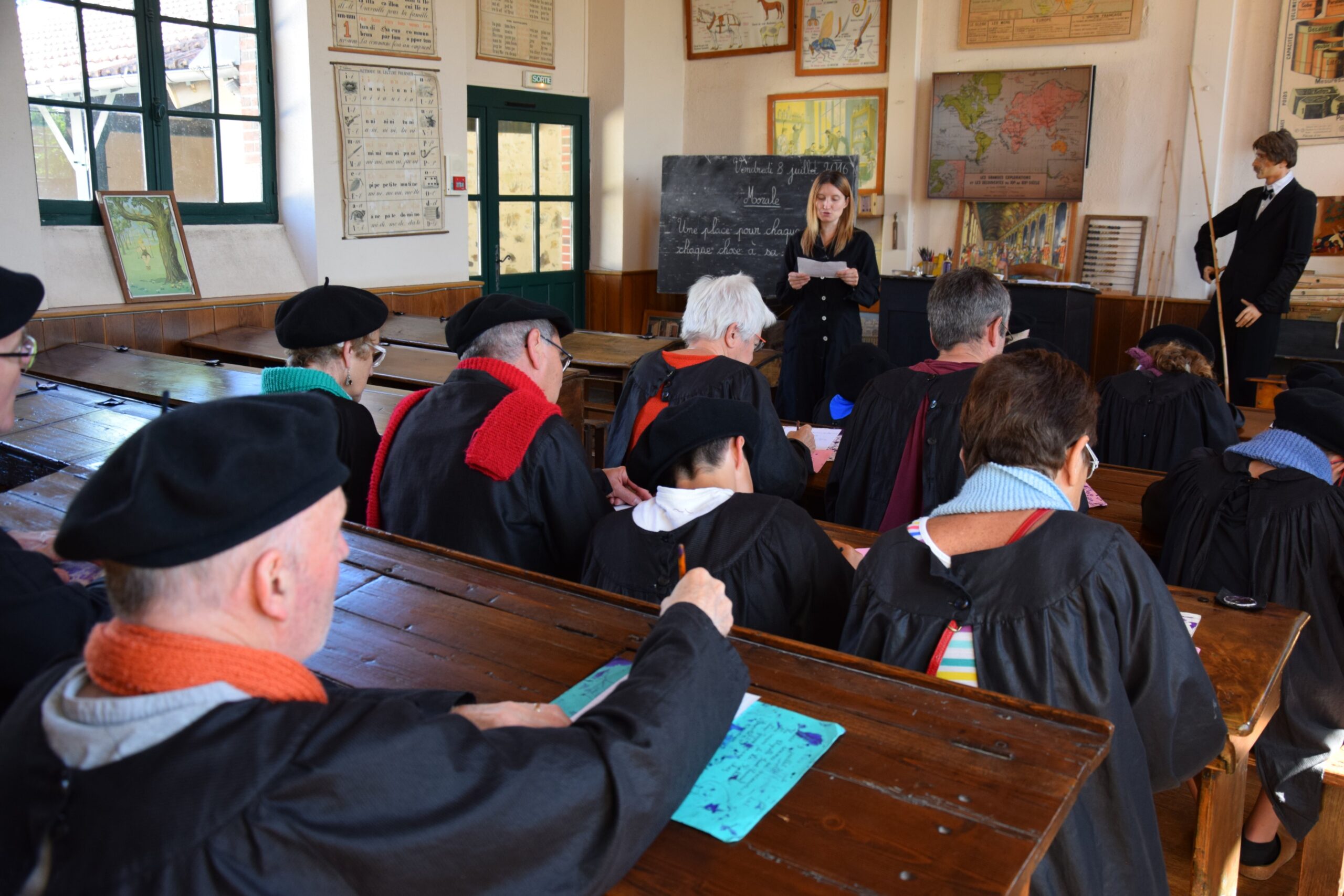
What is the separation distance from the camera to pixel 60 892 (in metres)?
0.81

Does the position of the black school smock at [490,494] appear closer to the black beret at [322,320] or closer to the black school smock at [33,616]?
the black beret at [322,320]

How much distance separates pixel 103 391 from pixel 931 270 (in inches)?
219

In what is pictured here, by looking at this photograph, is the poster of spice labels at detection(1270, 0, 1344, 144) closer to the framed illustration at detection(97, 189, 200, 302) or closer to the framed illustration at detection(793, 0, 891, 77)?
the framed illustration at detection(793, 0, 891, 77)

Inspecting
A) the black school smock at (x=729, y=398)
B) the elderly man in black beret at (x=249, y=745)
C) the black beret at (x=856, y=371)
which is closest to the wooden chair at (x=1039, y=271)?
the black beret at (x=856, y=371)

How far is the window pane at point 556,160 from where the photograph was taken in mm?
8047

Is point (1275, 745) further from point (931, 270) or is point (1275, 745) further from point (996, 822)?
point (931, 270)

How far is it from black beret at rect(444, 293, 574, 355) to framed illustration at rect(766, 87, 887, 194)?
218 inches

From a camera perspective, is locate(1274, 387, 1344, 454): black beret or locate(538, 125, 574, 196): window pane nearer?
locate(1274, 387, 1344, 454): black beret

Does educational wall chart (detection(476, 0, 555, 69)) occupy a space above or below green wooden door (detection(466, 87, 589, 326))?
above

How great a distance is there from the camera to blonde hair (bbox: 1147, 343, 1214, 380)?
3.48 meters

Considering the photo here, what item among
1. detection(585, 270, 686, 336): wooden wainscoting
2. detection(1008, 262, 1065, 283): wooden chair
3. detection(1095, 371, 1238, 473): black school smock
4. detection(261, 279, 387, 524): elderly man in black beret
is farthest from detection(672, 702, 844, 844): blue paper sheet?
detection(585, 270, 686, 336): wooden wainscoting

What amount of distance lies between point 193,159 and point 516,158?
2.58 m

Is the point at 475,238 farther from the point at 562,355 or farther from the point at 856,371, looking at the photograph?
the point at 562,355

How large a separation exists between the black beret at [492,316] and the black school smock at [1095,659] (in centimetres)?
127
